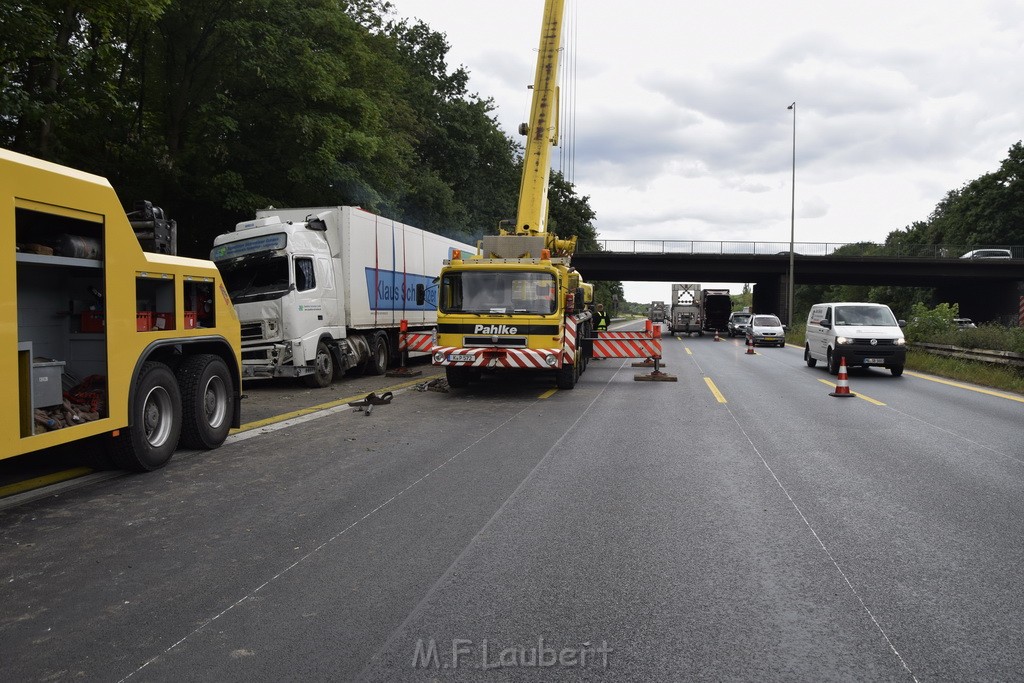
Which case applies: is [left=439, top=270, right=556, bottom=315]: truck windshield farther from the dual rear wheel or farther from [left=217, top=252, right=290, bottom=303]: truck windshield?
the dual rear wheel

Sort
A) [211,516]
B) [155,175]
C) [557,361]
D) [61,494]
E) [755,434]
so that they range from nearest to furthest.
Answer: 1. [211,516]
2. [61,494]
3. [755,434]
4. [557,361]
5. [155,175]

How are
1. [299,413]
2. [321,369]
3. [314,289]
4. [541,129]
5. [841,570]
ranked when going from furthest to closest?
[541,129]
[321,369]
[314,289]
[299,413]
[841,570]

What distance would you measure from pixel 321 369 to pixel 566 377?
4.94m

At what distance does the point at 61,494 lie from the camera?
617 centimetres

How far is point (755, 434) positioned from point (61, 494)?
24.9ft

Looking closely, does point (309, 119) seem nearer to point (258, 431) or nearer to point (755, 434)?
point (258, 431)

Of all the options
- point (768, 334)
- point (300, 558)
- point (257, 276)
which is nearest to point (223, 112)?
point (257, 276)

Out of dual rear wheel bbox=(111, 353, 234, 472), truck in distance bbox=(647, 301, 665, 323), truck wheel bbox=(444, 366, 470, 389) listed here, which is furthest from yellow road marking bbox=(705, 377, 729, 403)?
truck in distance bbox=(647, 301, 665, 323)

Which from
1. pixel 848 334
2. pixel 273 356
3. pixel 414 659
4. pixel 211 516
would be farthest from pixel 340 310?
pixel 414 659

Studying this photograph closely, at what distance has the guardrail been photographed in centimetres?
1658

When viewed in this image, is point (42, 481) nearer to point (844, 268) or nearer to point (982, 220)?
point (844, 268)

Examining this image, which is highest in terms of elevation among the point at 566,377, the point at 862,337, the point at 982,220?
the point at 982,220

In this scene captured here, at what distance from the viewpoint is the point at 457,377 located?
14.5 metres

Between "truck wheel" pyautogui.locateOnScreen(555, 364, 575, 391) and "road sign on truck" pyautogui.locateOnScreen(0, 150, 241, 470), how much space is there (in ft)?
24.5
